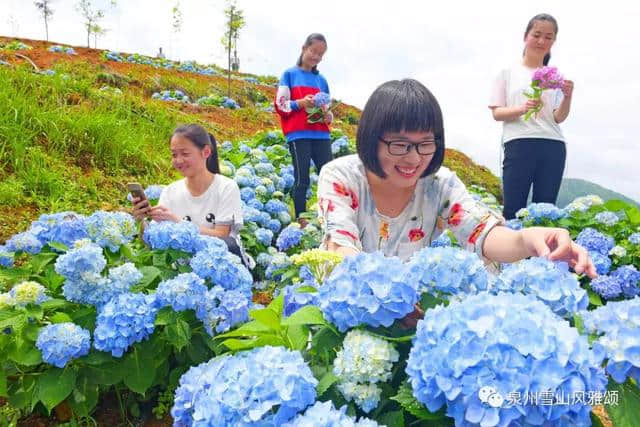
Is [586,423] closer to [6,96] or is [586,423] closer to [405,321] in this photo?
[405,321]

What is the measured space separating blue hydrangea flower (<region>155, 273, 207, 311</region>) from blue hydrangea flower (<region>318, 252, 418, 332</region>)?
2.56ft

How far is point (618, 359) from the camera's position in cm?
75

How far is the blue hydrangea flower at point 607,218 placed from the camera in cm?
304

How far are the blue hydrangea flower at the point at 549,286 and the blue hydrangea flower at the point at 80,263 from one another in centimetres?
120

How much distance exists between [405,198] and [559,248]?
0.74 m

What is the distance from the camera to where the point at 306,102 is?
3.92m

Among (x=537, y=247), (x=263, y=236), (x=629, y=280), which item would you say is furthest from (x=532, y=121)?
(x=537, y=247)

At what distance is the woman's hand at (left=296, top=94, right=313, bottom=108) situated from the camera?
391 cm

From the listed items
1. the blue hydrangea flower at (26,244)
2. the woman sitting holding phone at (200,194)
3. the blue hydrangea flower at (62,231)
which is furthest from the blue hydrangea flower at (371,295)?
the woman sitting holding phone at (200,194)

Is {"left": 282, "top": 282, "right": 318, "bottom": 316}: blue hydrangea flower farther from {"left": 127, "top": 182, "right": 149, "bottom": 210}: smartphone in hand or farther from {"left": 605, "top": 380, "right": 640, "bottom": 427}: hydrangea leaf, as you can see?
{"left": 127, "top": 182, "right": 149, "bottom": 210}: smartphone in hand

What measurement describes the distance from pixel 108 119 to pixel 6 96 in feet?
2.93

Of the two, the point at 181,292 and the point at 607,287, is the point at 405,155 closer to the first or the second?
the point at 181,292

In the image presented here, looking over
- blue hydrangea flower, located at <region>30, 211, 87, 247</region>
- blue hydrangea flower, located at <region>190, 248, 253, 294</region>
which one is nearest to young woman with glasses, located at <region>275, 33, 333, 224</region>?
blue hydrangea flower, located at <region>190, 248, 253, 294</region>

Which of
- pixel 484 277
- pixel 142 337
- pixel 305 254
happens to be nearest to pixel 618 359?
pixel 484 277
